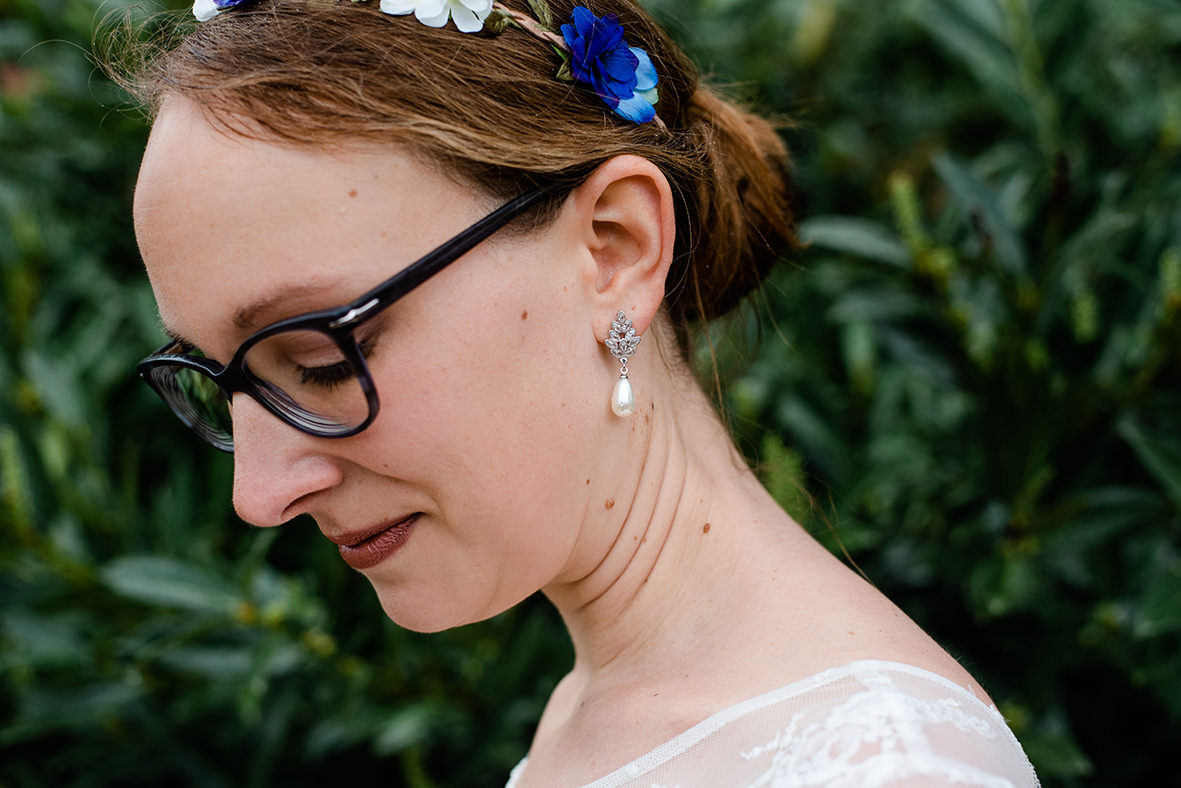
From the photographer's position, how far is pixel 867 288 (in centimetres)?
225

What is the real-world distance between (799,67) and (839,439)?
1508 mm

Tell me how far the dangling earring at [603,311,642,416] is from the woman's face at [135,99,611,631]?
0.02m

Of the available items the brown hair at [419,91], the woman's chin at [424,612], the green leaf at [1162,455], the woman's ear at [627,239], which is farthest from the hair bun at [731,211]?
the green leaf at [1162,455]

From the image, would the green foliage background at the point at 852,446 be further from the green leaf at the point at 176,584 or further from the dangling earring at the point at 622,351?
the dangling earring at the point at 622,351

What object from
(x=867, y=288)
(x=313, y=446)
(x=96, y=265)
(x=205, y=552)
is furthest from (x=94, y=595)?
(x=867, y=288)

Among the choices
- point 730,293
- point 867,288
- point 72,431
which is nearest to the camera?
point 730,293

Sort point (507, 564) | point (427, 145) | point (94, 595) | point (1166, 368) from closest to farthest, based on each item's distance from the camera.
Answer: point (427, 145), point (507, 564), point (1166, 368), point (94, 595)

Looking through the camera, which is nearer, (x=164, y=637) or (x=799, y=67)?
(x=164, y=637)

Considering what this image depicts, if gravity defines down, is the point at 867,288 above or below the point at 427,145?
below

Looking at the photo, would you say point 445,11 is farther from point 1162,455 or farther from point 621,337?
point 1162,455

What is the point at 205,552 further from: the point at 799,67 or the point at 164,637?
the point at 799,67

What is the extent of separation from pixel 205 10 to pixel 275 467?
60 centimetres

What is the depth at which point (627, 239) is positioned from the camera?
4.19 feet

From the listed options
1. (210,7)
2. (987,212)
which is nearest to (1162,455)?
(987,212)
